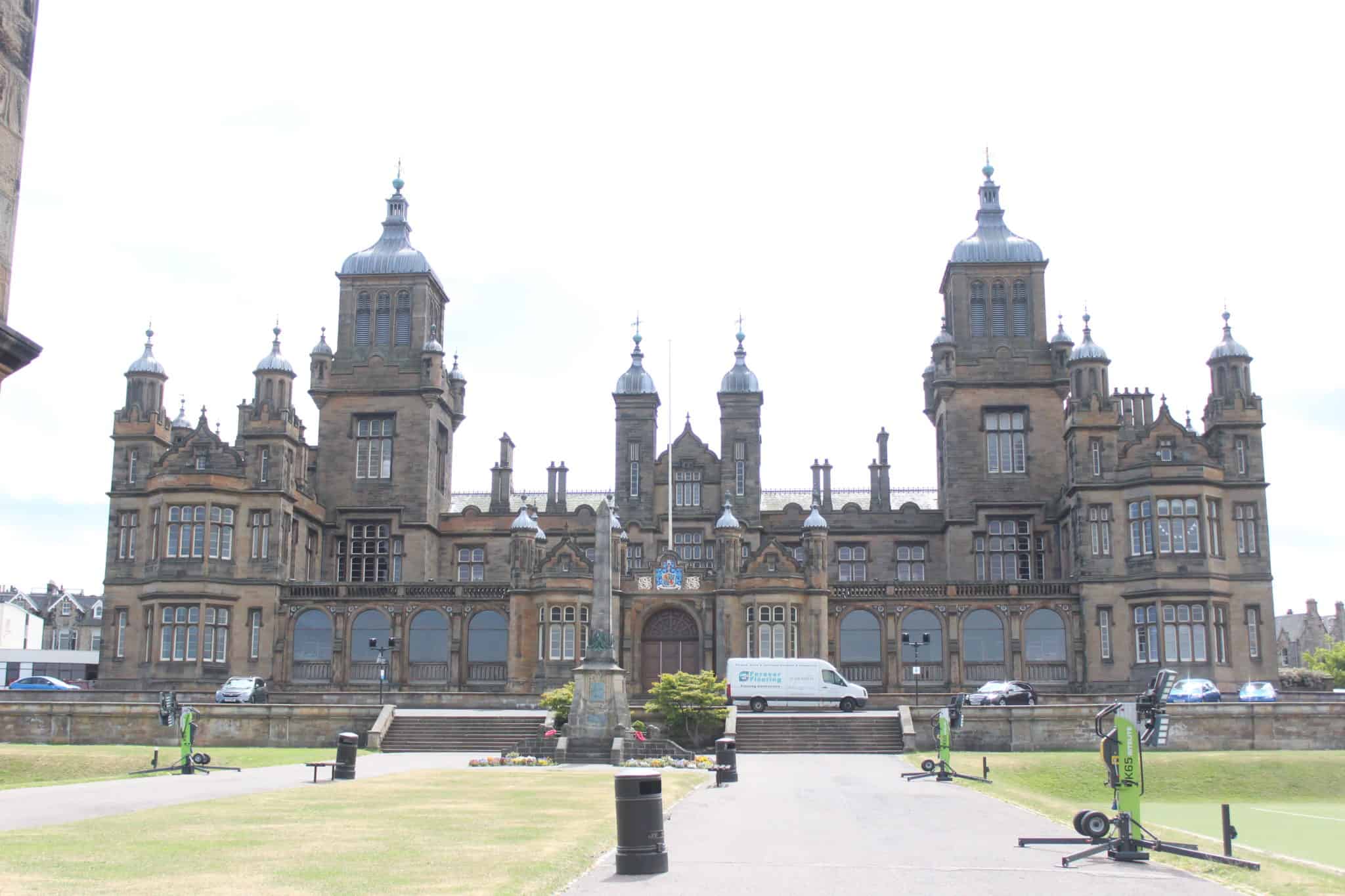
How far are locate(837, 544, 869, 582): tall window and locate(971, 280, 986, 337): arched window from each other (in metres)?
11.6

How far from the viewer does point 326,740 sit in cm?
4506

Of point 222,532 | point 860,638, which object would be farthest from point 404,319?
point 860,638

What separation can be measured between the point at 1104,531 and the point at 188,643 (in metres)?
38.1

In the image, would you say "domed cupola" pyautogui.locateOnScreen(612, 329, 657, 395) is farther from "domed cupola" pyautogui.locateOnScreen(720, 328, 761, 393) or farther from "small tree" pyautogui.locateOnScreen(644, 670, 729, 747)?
"small tree" pyautogui.locateOnScreen(644, 670, 729, 747)

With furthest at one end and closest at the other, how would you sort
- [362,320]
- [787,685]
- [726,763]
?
[362,320], [787,685], [726,763]

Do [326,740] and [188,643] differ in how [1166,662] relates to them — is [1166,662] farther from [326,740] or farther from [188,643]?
[188,643]

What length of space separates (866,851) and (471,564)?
166 feet

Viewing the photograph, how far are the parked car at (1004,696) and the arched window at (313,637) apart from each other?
27001mm

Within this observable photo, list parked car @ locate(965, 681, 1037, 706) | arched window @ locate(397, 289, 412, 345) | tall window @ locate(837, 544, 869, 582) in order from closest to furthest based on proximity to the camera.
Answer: parked car @ locate(965, 681, 1037, 706)
tall window @ locate(837, 544, 869, 582)
arched window @ locate(397, 289, 412, 345)

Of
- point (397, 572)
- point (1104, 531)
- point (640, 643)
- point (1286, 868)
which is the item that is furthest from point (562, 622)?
point (1286, 868)

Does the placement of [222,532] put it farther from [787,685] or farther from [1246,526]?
[1246,526]

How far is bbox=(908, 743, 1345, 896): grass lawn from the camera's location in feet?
80.9

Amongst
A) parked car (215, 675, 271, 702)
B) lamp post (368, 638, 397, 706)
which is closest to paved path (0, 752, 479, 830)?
parked car (215, 675, 271, 702)

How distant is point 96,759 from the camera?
3891 centimetres
